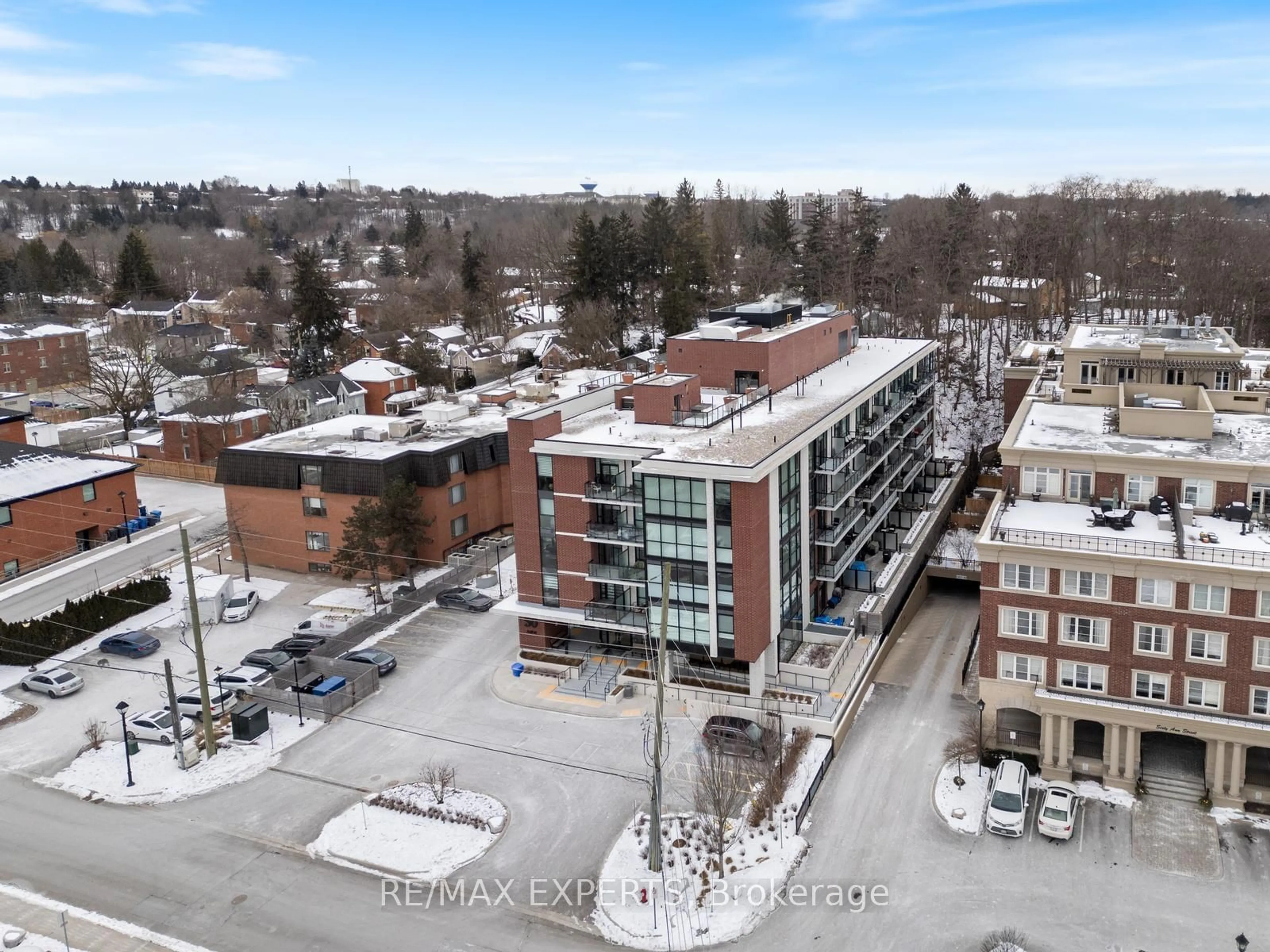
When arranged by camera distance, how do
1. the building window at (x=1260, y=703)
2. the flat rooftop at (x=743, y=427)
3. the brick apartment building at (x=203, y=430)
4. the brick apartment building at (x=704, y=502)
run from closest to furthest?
the building window at (x=1260, y=703) → the brick apartment building at (x=704, y=502) → the flat rooftop at (x=743, y=427) → the brick apartment building at (x=203, y=430)

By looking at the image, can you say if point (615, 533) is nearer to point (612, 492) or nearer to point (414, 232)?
point (612, 492)

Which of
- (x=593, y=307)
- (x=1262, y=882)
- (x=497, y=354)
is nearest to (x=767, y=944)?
(x=1262, y=882)

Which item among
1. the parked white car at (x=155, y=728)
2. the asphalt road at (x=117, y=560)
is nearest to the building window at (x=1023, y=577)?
the parked white car at (x=155, y=728)

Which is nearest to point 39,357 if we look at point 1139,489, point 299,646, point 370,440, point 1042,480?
point 370,440

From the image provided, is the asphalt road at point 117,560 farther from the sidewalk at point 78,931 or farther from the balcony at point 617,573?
the balcony at point 617,573

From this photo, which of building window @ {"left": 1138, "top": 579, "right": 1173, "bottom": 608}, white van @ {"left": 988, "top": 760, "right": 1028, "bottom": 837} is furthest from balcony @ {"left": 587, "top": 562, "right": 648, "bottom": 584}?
building window @ {"left": 1138, "top": 579, "right": 1173, "bottom": 608}

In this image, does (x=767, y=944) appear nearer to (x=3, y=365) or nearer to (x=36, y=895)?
(x=36, y=895)

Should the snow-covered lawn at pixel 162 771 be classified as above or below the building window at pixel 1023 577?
below
